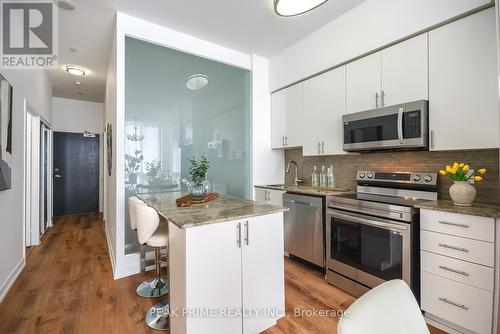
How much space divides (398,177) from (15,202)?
4.02m

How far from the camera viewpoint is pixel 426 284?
1812mm

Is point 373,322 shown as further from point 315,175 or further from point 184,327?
point 315,175

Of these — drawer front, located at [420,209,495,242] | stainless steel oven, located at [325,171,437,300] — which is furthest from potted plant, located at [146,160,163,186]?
drawer front, located at [420,209,495,242]

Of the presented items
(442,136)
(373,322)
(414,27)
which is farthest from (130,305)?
(414,27)

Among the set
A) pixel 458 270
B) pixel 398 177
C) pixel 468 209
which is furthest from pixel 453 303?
pixel 398 177

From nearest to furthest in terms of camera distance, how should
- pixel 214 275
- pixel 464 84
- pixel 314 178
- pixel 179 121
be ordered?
pixel 214 275
pixel 464 84
pixel 179 121
pixel 314 178

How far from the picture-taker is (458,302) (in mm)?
1656

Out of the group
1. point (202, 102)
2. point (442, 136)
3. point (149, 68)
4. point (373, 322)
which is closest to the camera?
point (373, 322)

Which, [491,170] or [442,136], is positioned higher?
[442,136]

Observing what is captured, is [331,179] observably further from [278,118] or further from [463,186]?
[463,186]

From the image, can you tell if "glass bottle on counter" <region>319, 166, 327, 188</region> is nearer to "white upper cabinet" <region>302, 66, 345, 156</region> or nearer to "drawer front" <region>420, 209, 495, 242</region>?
"white upper cabinet" <region>302, 66, 345, 156</region>

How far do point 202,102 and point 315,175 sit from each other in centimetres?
187

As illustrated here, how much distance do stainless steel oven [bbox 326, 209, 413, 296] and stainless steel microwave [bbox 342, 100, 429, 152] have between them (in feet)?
2.32

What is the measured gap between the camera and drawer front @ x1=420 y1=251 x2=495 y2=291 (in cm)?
154
